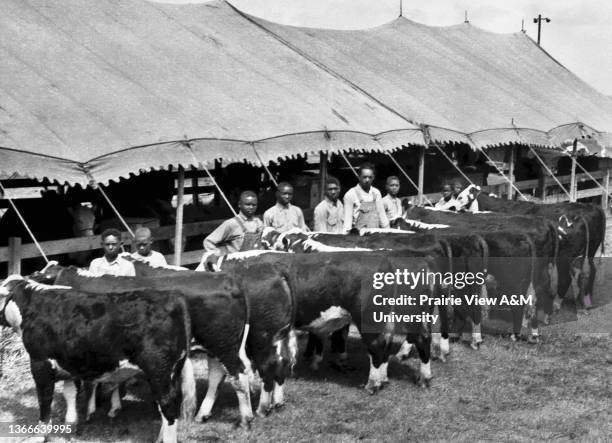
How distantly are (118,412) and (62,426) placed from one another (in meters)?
0.53

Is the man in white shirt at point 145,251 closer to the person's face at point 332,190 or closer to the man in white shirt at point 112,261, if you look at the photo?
the man in white shirt at point 112,261

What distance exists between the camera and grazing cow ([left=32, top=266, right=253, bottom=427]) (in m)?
6.34

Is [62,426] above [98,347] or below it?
below

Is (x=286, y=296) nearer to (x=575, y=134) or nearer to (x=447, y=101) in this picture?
(x=447, y=101)

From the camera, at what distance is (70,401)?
259 inches

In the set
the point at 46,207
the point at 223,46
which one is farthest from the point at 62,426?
the point at 223,46

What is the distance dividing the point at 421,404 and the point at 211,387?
191cm

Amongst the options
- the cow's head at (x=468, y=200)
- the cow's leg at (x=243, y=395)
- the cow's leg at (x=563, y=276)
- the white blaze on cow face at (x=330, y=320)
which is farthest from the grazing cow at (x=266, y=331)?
the cow's head at (x=468, y=200)

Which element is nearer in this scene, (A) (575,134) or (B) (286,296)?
(B) (286,296)

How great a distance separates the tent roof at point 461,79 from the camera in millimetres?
14273

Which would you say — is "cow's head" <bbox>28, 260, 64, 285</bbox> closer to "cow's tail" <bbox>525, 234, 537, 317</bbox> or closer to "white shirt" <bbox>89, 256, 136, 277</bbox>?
"white shirt" <bbox>89, 256, 136, 277</bbox>

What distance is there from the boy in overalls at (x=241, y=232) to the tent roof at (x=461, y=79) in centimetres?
543

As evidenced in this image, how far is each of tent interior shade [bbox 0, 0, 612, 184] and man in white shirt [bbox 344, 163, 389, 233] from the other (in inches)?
41.3

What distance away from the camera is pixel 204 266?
7641mm
